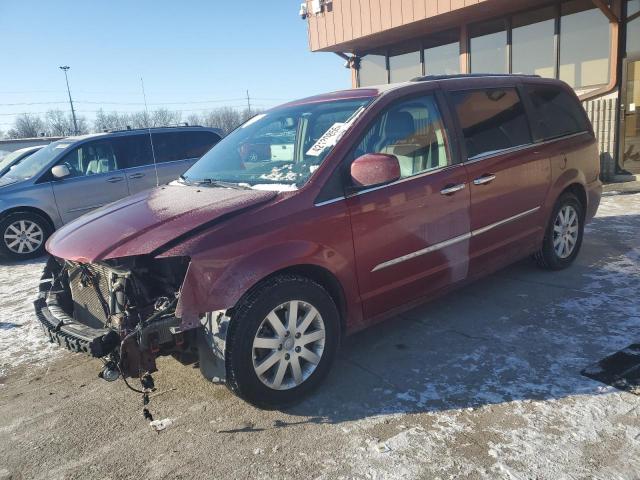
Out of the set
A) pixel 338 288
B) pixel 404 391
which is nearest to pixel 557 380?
pixel 404 391

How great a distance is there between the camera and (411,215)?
3600mm

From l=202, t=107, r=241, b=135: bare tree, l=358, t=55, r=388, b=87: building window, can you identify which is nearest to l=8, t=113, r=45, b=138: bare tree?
l=202, t=107, r=241, b=135: bare tree

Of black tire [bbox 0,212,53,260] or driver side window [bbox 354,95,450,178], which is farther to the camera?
black tire [bbox 0,212,53,260]

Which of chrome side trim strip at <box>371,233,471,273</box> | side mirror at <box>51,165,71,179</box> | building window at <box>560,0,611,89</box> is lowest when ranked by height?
chrome side trim strip at <box>371,233,471,273</box>

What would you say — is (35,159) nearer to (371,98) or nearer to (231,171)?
(231,171)

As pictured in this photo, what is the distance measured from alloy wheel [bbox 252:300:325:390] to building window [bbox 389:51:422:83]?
442 inches

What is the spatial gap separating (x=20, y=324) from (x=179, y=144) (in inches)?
189

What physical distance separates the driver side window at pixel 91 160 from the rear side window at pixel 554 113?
6.52 meters

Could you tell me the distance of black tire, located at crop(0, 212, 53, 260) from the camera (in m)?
7.82

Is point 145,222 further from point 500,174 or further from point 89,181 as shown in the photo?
point 89,181

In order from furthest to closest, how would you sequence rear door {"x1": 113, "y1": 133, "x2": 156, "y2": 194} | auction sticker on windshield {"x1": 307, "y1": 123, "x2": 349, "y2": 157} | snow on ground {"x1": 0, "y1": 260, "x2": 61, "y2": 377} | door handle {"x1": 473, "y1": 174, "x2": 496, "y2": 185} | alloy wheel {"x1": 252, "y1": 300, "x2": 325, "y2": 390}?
rear door {"x1": 113, "y1": 133, "x2": 156, "y2": 194} → snow on ground {"x1": 0, "y1": 260, "x2": 61, "y2": 377} → door handle {"x1": 473, "y1": 174, "x2": 496, "y2": 185} → auction sticker on windshield {"x1": 307, "y1": 123, "x2": 349, "y2": 157} → alloy wheel {"x1": 252, "y1": 300, "x2": 325, "y2": 390}

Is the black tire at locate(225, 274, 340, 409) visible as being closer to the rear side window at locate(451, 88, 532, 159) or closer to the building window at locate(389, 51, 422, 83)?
the rear side window at locate(451, 88, 532, 159)

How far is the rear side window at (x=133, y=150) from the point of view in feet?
28.0

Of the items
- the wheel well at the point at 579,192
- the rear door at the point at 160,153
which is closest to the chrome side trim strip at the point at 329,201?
the wheel well at the point at 579,192
